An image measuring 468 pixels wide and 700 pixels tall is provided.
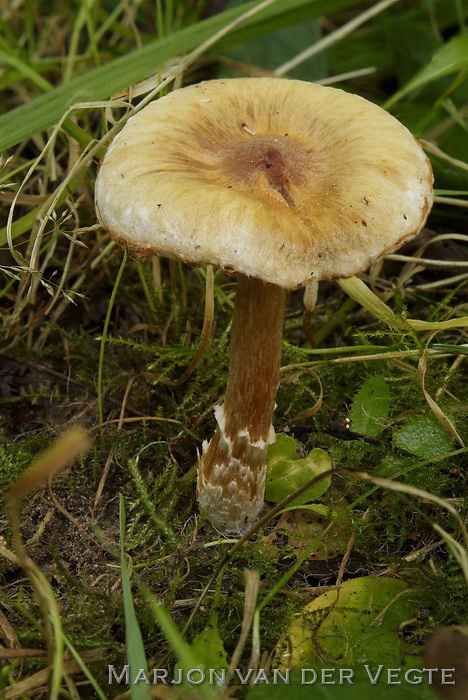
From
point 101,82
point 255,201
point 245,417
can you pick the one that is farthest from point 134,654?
point 101,82

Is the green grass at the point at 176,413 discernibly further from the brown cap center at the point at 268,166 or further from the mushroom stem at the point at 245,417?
the brown cap center at the point at 268,166

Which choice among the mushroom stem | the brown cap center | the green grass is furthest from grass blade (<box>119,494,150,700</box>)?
the brown cap center

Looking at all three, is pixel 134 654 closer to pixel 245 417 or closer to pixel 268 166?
pixel 245 417

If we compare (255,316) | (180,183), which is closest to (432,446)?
(255,316)

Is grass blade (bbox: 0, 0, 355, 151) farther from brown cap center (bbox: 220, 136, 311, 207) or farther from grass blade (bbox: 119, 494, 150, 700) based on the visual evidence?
grass blade (bbox: 119, 494, 150, 700)

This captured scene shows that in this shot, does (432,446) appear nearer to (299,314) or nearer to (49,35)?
(299,314)

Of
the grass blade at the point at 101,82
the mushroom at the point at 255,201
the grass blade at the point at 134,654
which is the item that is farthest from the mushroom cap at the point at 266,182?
the grass blade at the point at 134,654
